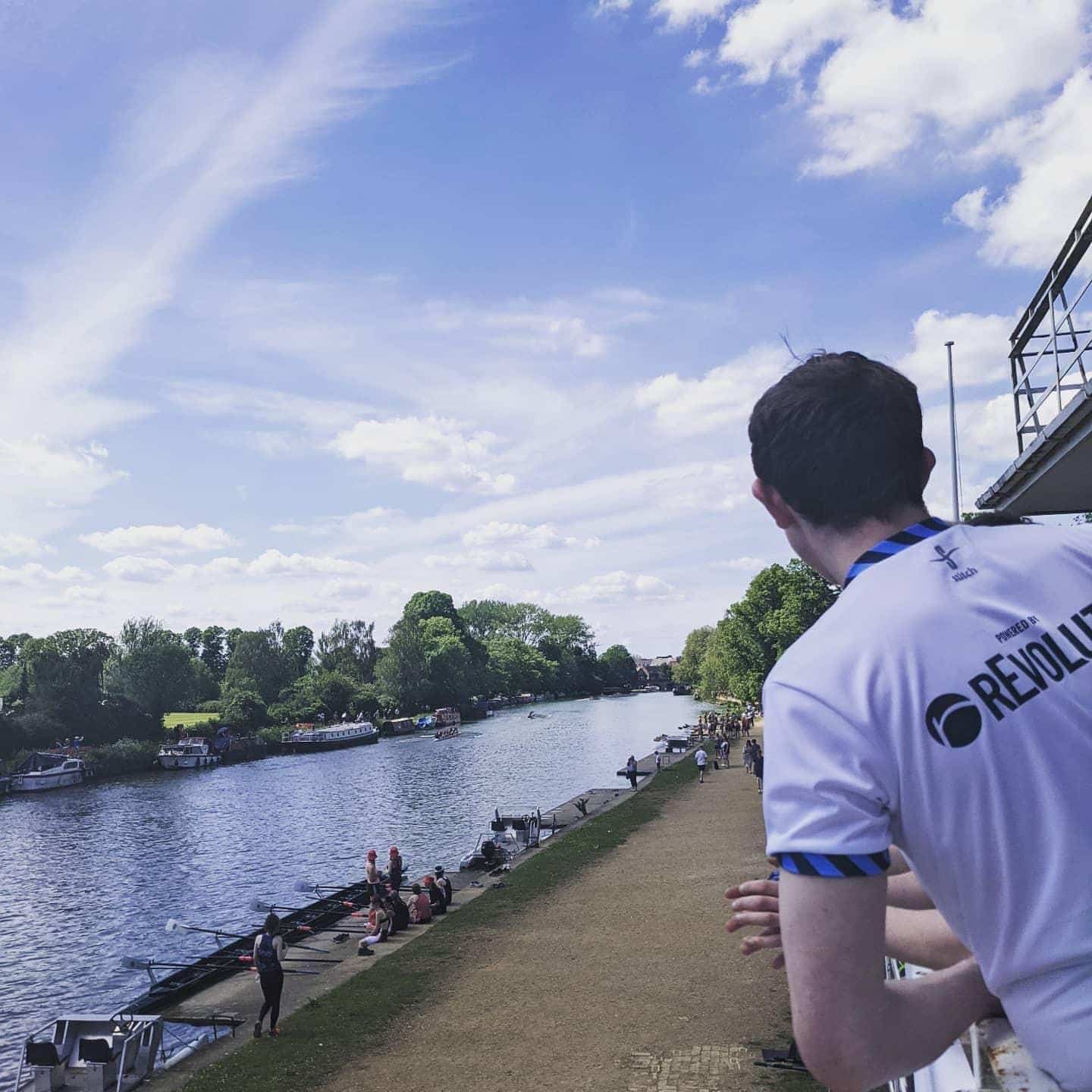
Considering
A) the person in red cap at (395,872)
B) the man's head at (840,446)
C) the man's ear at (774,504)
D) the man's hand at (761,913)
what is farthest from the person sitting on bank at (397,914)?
the man's head at (840,446)

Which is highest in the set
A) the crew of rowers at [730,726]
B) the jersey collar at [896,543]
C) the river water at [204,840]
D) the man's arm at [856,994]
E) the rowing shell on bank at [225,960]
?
the jersey collar at [896,543]

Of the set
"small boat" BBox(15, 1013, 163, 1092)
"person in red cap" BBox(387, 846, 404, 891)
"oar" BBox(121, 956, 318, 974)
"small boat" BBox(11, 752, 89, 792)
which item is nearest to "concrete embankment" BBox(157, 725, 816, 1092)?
"small boat" BBox(15, 1013, 163, 1092)

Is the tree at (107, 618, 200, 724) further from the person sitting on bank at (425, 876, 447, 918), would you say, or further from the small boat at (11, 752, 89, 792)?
the person sitting on bank at (425, 876, 447, 918)

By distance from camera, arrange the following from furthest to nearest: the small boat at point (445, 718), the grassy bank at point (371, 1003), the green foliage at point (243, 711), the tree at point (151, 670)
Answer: the small boat at point (445, 718) < the green foliage at point (243, 711) < the tree at point (151, 670) < the grassy bank at point (371, 1003)

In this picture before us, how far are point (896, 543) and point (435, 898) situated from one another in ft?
84.5

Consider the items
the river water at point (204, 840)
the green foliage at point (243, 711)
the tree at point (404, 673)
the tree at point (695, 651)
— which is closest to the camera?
→ the river water at point (204, 840)

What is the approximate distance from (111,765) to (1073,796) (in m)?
88.2

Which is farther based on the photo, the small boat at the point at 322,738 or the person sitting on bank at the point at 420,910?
the small boat at the point at 322,738

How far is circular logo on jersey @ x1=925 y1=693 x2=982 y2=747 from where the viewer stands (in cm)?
167

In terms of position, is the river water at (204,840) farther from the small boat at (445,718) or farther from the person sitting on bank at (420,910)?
the small boat at (445,718)

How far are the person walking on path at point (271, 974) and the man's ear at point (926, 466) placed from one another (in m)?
16.7

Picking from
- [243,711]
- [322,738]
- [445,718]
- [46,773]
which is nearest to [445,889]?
[46,773]

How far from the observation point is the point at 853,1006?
1691mm

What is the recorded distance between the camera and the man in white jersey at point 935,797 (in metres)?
1.63
